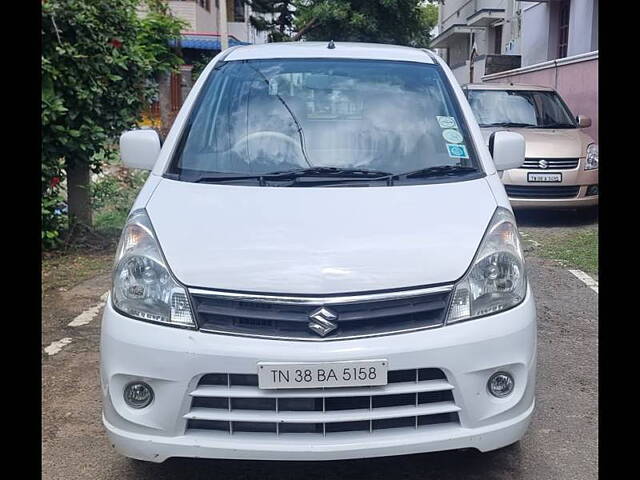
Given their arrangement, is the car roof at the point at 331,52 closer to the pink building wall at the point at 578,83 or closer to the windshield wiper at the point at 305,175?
the windshield wiper at the point at 305,175

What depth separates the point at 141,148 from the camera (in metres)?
3.63

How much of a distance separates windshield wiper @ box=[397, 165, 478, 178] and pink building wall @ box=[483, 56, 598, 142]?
8255 mm

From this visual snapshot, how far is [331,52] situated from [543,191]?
5.24 metres

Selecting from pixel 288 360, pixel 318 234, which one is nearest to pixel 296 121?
pixel 318 234

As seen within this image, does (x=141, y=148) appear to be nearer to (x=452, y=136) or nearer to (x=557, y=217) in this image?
(x=452, y=136)

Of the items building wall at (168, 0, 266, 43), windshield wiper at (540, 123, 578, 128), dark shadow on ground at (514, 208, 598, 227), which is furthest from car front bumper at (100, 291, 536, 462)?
building wall at (168, 0, 266, 43)

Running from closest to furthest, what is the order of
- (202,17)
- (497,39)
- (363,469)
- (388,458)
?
(363,469) < (388,458) < (202,17) < (497,39)

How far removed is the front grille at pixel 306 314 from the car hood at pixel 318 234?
4 cm

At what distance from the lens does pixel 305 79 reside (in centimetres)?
382

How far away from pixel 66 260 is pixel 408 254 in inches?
193

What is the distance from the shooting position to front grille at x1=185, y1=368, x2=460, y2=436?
8.17ft

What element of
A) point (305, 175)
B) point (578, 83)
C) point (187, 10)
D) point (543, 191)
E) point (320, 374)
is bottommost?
point (320, 374)
